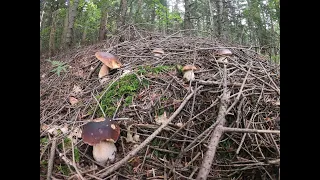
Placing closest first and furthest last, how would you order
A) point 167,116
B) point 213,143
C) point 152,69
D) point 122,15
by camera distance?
point 213,143 → point 167,116 → point 152,69 → point 122,15

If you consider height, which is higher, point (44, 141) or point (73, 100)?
point (73, 100)

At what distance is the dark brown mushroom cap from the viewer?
1.28 m

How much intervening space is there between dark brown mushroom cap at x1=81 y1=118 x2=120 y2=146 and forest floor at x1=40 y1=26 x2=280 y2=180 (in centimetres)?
11

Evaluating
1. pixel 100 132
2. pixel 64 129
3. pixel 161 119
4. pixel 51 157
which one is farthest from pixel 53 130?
pixel 161 119

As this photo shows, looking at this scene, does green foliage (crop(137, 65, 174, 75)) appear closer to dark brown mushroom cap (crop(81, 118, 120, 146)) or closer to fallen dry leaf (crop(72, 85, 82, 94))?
fallen dry leaf (crop(72, 85, 82, 94))

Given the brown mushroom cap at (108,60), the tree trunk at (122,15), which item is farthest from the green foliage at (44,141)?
the tree trunk at (122,15)

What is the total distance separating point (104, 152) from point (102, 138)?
11cm

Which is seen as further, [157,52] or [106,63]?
[157,52]

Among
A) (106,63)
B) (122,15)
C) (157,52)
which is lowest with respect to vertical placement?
(106,63)

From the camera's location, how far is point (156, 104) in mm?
1618

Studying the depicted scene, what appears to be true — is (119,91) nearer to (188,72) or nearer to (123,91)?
(123,91)

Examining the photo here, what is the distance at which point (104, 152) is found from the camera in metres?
1.32

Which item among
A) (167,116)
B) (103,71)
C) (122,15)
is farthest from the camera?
(122,15)

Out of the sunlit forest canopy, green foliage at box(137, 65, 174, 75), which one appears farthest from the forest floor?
the sunlit forest canopy
